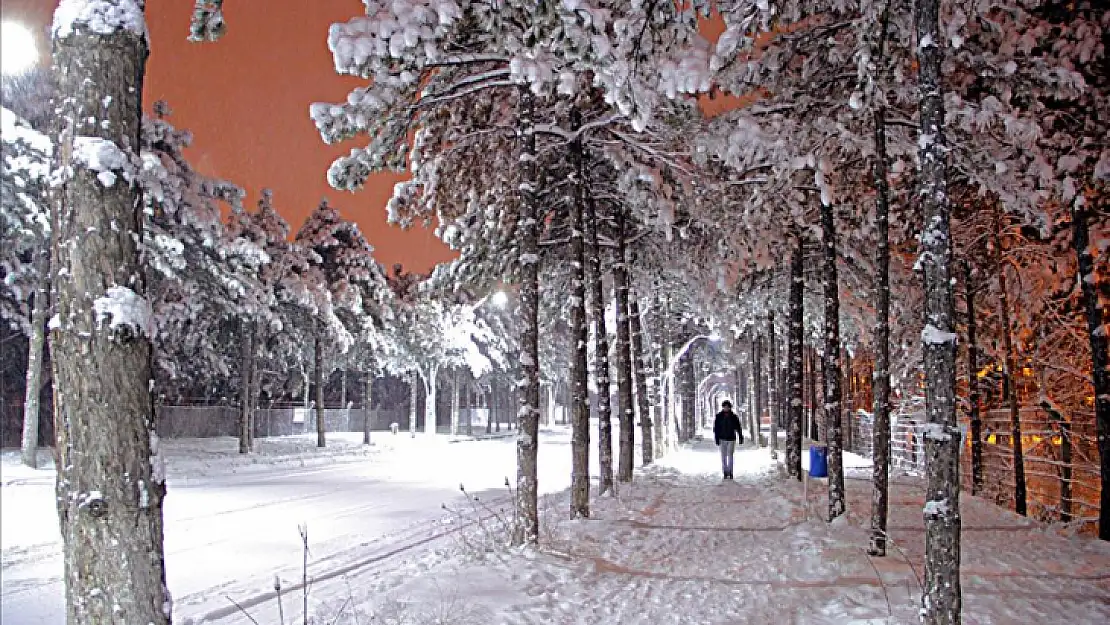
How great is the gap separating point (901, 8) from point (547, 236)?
9813mm

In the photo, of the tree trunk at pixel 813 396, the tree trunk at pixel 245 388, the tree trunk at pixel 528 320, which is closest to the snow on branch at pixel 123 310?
the tree trunk at pixel 528 320

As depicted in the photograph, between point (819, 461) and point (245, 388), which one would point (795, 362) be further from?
point (245, 388)

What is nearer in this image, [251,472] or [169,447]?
[251,472]

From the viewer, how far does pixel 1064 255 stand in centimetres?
1312

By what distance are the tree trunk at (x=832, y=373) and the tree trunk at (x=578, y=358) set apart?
3.55 metres

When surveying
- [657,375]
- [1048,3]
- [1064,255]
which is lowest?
[657,375]

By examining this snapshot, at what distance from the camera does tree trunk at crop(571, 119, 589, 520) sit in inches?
442

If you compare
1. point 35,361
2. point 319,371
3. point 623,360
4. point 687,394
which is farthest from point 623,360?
point 687,394

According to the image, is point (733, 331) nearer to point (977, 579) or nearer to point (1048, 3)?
point (1048, 3)

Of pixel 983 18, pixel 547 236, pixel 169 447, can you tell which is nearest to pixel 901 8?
pixel 983 18

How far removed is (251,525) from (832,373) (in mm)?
9114

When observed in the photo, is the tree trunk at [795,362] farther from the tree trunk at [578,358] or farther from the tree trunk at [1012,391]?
the tree trunk at [578,358]

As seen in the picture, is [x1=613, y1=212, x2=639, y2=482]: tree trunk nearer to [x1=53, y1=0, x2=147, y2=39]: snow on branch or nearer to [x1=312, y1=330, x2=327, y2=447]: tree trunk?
[x1=53, y1=0, x2=147, y2=39]: snow on branch

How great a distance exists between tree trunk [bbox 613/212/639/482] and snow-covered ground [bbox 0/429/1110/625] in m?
1.46
